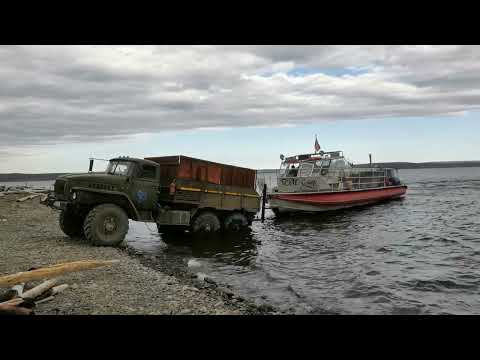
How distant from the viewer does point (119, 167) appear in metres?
13.0

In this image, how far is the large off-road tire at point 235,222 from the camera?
16.2 meters

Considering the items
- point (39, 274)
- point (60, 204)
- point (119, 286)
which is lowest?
point (119, 286)

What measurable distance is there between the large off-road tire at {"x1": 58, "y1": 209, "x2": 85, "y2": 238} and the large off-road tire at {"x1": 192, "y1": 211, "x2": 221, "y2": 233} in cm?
430

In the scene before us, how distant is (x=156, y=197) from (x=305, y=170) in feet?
49.3

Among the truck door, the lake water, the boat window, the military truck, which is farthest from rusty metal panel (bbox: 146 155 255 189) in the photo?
the boat window

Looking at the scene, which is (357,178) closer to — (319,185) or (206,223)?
(319,185)

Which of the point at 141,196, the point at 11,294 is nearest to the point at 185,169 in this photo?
the point at 141,196

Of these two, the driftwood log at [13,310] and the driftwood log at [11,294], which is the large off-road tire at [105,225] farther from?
the driftwood log at [13,310]

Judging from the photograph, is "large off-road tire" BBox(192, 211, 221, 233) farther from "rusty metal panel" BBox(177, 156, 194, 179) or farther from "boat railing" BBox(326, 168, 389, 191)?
"boat railing" BBox(326, 168, 389, 191)

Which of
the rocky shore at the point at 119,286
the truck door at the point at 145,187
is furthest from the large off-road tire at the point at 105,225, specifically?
the truck door at the point at 145,187

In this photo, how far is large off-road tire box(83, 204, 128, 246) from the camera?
1164cm
